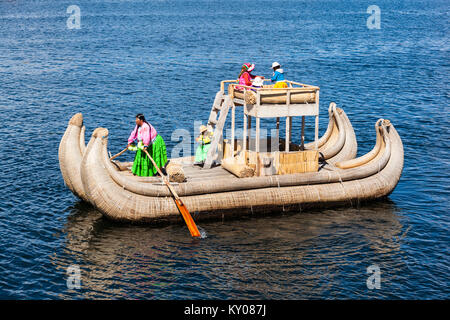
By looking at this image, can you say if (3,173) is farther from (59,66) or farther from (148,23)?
(148,23)

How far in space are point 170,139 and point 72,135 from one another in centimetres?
1262

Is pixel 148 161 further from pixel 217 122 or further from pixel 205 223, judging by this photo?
pixel 205 223

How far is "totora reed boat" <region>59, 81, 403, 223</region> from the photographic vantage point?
2041 cm

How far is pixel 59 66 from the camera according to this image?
194ft

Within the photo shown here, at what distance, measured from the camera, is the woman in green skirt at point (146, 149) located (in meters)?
21.8

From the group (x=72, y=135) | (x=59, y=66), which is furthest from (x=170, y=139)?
A: (x=59, y=66)

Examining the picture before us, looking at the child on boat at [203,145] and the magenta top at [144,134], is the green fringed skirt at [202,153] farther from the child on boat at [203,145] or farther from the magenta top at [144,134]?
the magenta top at [144,134]

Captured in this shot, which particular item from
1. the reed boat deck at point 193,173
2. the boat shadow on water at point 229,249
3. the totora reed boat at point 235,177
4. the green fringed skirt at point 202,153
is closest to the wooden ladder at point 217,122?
the totora reed boat at point 235,177

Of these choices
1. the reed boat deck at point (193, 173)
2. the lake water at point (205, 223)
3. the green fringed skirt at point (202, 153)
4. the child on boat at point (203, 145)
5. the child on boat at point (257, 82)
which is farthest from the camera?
the green fringed skirt at point (202, 153)

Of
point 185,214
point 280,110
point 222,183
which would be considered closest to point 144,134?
point 222,183

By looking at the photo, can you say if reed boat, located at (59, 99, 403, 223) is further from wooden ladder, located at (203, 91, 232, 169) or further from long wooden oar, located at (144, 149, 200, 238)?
long wooden oar, located at (144, 149, 200, 238)

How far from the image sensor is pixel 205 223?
21297 mm

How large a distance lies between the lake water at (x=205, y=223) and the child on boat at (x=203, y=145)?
12.0ft

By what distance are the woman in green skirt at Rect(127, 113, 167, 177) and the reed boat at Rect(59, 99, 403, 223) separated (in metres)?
0.57
